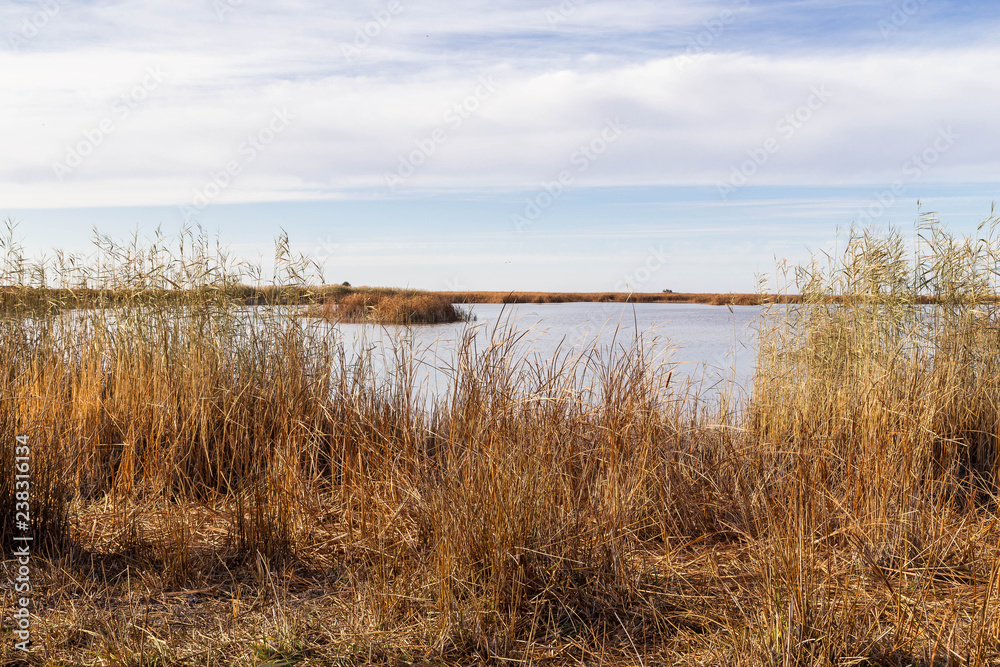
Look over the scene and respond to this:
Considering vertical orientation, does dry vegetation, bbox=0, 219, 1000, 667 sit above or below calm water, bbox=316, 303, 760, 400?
below

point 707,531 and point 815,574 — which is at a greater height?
point 815,574

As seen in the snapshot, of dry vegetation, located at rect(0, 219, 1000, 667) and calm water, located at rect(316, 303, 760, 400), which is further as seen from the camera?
calm water, located at rect(316, 303, 760, 400)

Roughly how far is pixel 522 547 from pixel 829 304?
5.22 m

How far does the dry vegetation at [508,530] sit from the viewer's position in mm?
2387

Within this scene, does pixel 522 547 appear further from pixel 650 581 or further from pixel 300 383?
pixel 300 383

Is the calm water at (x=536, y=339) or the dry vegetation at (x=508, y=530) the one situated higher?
the calm water at (x=536, y=339)

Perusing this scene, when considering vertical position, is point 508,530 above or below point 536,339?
below

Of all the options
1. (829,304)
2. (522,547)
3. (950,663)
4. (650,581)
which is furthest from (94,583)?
(829,304)

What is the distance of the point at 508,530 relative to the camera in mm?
2521

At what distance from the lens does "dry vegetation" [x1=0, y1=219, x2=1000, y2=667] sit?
2.39 m

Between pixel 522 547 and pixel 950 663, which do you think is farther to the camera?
pixel 522 547

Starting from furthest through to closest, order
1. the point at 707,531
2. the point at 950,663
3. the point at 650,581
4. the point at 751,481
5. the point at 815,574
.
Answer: the point at 751,481 → the point at 707,531 → the point at 650,581 → the point at 815,574 → the point at 950,663

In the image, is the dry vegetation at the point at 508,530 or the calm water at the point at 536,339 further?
the calm water at the point at 536,339

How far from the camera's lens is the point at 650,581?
288 cm
